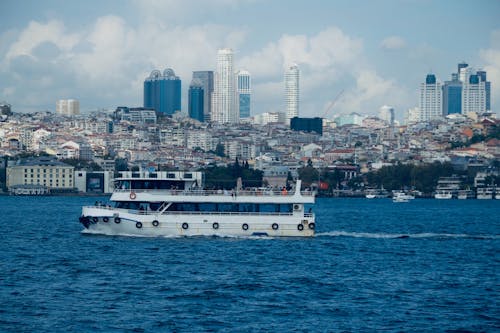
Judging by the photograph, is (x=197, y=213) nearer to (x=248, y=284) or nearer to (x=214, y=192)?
(x=214, y=192)

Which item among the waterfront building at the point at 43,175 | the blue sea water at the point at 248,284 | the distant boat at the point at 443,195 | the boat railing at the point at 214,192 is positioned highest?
the waterfront building at the point at 43,175

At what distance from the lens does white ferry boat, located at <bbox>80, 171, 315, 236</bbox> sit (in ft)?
146

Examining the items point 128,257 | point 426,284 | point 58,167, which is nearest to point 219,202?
point 128,257

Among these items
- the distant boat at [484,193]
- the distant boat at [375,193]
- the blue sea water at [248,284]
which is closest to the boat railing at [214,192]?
the blue sea water at [248,284]

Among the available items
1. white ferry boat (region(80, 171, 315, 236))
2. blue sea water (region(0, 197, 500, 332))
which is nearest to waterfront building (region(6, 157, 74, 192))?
blue sea water (region(0, 197, 500, 332))

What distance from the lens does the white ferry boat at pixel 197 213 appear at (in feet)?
146

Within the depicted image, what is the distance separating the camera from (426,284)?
33500mm

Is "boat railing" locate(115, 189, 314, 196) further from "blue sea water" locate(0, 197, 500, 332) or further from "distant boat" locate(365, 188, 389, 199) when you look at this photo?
"distant boat" locate(365, 188, 389, 199)

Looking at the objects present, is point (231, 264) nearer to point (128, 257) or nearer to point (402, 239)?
point (128, 257)

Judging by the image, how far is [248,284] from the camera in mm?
32656

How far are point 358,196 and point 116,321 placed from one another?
392 feet

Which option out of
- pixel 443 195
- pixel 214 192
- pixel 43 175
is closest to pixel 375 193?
pixel 443 195

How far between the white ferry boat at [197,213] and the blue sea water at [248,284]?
698mm

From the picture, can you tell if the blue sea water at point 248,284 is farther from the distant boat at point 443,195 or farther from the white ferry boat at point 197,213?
the distant boat at point 443,195
